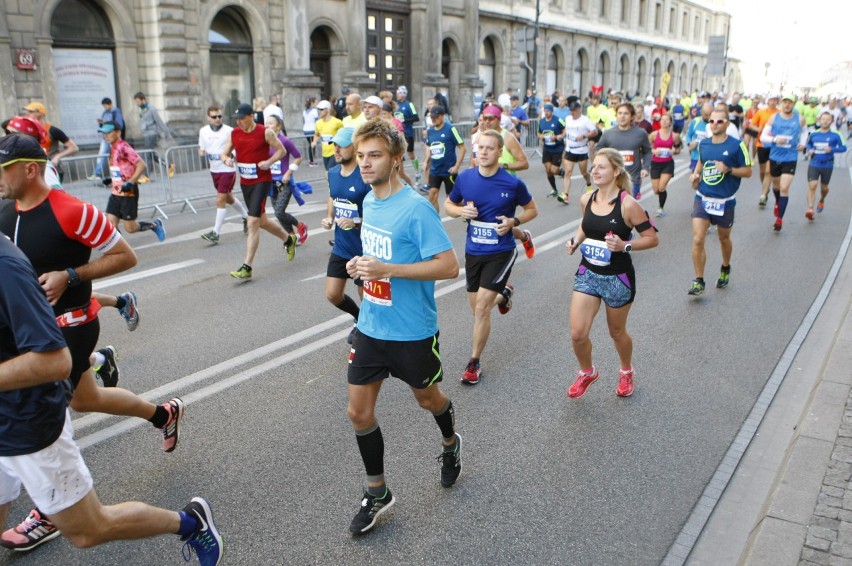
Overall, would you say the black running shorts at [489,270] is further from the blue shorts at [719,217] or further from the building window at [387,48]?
the building window at [387,48]

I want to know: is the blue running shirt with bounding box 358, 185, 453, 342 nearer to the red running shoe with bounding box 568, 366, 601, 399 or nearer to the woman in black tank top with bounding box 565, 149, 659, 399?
the woman in black tank top with bounding box 565, 149, 659, 399

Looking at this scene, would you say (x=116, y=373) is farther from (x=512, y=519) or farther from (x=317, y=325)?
(x=512, y=519)

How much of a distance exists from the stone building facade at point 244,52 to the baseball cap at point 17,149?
15011mm

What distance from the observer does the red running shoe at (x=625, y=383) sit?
5.43 metres

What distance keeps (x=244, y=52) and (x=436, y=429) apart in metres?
19.8

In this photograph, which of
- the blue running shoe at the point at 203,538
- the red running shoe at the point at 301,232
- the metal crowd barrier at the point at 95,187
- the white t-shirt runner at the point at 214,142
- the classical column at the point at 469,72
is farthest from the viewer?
the classical column at the point at 469,72

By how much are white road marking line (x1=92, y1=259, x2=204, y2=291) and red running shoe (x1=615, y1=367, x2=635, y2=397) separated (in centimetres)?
598

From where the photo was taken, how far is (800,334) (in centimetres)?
689

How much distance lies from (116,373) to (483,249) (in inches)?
112

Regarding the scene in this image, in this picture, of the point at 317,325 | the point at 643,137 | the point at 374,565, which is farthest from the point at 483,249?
the point at 643,137

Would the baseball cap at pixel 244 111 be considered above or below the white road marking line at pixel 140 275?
above

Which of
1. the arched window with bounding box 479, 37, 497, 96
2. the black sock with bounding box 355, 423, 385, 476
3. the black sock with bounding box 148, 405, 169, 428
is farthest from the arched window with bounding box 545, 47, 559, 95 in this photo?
the black sock with bounding box 355, 423, 385, 476

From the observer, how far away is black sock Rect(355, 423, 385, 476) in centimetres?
366

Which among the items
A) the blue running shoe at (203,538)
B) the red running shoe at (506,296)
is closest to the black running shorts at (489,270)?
the red running shoe at (506,296)
